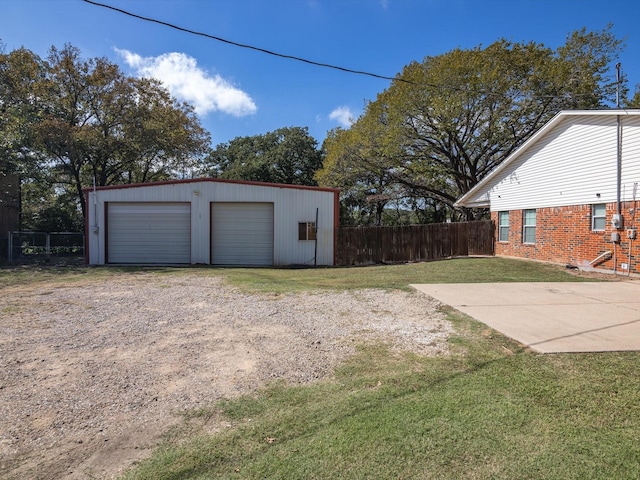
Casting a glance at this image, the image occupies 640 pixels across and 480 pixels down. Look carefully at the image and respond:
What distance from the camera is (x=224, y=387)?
355cm

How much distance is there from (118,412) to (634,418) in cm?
404

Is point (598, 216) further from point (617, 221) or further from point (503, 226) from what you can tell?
point (503, 226)

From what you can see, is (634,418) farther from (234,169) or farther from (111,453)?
(234,169)

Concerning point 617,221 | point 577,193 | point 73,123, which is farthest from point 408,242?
point 73,123

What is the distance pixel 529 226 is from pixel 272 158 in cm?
2573

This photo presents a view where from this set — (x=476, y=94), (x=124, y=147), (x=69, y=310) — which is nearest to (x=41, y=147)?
(x=124, y=147)

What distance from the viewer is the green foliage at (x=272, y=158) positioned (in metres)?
36.1

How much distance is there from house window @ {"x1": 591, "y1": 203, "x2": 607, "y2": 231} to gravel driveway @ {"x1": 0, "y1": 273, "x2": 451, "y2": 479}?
27.1 ft

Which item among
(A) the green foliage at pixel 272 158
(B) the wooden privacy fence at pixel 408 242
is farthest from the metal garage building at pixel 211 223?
(A) the green foliage at pixel 272 158

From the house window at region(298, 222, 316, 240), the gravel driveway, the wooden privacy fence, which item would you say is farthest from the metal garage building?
the gravel driveway

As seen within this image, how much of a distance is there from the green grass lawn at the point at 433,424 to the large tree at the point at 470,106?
737 inches

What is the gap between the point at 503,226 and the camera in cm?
1744

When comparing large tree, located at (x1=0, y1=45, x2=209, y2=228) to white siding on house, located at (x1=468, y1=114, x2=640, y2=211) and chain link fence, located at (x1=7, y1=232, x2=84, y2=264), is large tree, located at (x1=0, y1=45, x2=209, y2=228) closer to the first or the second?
chain link fence, located at (x1=7, y1=232, x2=84, y2=264)

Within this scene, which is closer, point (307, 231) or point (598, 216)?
point (598, 216)
